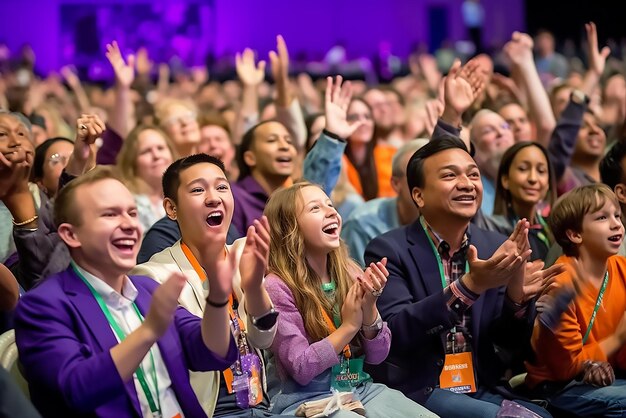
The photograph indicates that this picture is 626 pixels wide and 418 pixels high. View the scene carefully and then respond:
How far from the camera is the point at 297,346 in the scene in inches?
131

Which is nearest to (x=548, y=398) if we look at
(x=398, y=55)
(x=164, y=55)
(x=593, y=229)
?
(x=593, y=229)

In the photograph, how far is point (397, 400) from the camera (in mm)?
3510

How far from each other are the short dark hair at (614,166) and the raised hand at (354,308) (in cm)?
175

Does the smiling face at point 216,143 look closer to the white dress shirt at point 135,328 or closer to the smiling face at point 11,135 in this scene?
the smiling face at point 11,135

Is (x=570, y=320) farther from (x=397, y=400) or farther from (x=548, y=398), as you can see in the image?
(x=397, y=400)

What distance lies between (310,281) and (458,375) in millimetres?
682

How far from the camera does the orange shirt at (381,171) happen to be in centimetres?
621

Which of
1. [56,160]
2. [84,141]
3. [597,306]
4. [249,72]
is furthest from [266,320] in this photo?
[249,72]

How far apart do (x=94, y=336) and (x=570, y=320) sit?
6.15ft

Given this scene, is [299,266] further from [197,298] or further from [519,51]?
[519,51]

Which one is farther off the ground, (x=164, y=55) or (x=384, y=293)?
(x=164, y=55)

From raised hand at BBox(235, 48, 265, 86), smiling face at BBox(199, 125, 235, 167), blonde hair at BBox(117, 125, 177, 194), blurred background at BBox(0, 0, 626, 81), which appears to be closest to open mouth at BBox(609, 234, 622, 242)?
blonde hair at BBox(117, 125, 177, 194)

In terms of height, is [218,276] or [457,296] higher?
[218,276]

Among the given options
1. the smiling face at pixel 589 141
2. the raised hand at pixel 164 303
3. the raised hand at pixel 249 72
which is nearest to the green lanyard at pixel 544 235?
the smiling face at pixel 589 141
